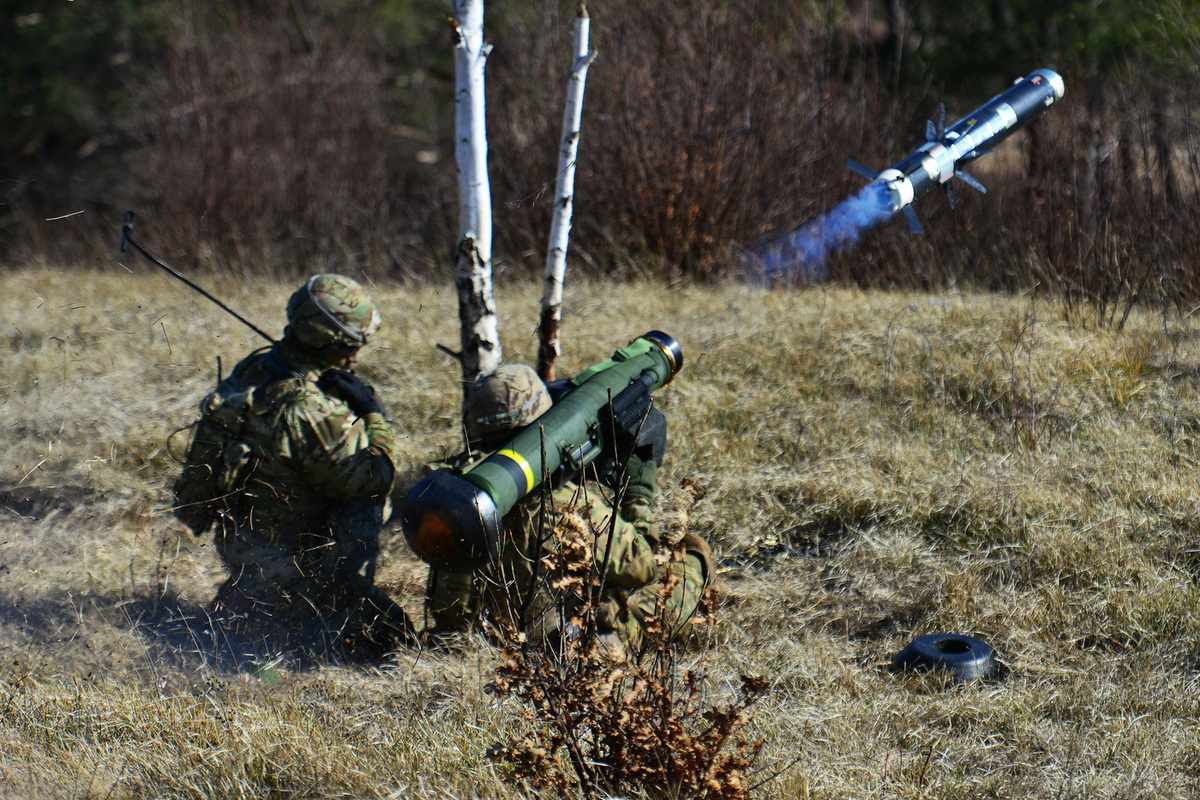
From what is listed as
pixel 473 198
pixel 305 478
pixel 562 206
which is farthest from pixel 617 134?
pixel 305 478

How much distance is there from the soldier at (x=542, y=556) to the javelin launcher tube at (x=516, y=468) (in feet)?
0.36

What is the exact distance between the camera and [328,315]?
376 cm

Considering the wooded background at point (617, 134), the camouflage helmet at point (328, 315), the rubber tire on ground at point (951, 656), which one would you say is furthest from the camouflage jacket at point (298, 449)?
the wooded background at point (617, 134)

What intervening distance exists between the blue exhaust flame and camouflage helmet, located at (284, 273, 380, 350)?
4.67 m

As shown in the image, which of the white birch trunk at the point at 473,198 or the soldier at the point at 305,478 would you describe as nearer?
the soldier at the point at 305,478

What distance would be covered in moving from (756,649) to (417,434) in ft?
8.54

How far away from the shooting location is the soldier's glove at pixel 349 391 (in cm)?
396

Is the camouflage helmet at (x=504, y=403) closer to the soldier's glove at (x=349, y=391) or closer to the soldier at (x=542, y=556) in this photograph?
the soldier at (x=542, y=556)

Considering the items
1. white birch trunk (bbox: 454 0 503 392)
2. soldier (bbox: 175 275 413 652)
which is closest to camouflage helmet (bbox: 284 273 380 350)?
soldier (bbox: 175 275 413 652)

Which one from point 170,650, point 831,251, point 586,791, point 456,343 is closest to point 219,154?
point 456,343

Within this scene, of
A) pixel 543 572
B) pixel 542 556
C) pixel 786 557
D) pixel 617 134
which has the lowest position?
pixel 786 557

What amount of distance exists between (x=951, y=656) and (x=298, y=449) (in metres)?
2.58

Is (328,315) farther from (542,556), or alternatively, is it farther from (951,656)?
(951,656)

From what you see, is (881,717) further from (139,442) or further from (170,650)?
(139,442)
